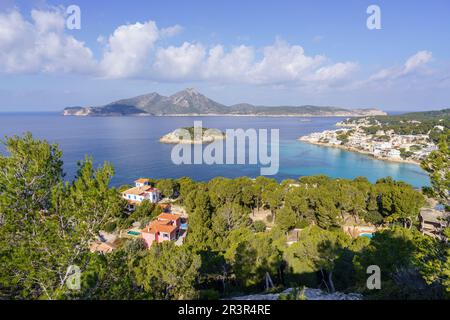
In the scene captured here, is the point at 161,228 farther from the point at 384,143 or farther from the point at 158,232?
the point at 384,143

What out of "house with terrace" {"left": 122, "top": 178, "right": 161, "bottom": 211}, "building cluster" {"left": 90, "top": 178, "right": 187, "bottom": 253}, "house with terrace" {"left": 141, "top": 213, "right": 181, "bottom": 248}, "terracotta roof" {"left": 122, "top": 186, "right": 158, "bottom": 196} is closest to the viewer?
"building cluster" {"left": 90, "top": 178, "right": 187, "bottom": 253}

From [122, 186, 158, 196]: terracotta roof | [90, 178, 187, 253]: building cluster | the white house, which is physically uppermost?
the white house

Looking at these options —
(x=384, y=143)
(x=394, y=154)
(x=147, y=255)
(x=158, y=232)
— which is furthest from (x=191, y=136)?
(x=147, y=255)

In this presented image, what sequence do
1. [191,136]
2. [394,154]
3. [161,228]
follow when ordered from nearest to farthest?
[161,228], [394,154], [191,136]

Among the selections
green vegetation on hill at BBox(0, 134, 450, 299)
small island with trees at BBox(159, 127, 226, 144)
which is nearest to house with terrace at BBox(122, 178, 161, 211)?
green vegetation on hill at BBox(0, 134, 450, 299)

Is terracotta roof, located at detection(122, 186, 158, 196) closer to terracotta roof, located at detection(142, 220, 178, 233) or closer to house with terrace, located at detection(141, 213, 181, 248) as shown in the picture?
house with terrace, located at detection(141, 213, 181, 248)
